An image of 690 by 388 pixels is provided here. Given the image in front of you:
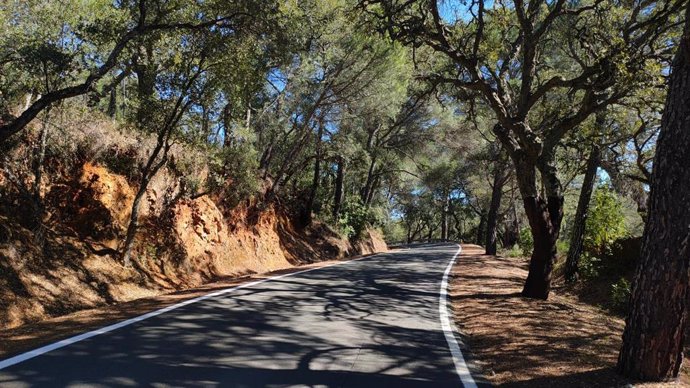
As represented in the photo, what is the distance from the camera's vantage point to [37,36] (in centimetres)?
1251

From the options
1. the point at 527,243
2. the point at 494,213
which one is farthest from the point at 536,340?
the point at 527,243

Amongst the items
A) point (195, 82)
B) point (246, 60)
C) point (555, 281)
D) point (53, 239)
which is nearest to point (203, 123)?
point (195, 82)

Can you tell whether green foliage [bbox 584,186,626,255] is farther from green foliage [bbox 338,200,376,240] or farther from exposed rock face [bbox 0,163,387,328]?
green foliage [bbox 338,200,376,240]

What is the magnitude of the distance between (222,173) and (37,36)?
8.15 metres

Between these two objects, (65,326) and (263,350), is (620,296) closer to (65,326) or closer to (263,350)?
(263,350)

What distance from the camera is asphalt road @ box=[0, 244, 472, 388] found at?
5164mm

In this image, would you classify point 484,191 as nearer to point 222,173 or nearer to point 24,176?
point 222,173

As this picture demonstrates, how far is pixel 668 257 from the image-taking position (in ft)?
17.9

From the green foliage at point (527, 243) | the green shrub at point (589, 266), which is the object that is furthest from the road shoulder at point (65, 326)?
the green foliage at point (527, 243)

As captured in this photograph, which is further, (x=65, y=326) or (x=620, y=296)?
(x=620, y=296)

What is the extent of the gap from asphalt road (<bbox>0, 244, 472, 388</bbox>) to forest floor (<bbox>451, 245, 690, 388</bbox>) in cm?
67

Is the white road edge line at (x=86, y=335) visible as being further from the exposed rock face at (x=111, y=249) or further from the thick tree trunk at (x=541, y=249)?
the thick tree trunk at (x=541, y=249)

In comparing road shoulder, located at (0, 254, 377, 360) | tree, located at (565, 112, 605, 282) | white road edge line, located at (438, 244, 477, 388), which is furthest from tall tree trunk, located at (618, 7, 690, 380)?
tree, located at (565, 112, 605, 282)

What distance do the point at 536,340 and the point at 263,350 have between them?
170 inches
